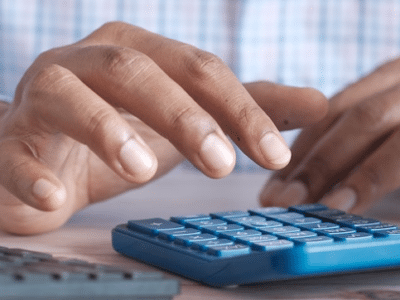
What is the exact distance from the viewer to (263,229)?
410mm

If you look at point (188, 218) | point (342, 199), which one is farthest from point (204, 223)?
point (342, 199)

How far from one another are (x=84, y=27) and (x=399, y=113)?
1.12 meters

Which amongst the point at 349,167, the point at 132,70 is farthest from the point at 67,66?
the point at 349,167

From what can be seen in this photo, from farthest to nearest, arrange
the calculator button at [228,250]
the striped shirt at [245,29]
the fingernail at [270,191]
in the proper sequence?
the striped shirt at [245,29] → the fingernail at [270,191] → the calculator button at [228,250]

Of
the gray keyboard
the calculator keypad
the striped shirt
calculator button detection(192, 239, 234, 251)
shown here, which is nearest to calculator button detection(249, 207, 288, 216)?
the calculator keypad

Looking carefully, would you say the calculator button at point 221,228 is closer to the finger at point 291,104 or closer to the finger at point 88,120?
the finger at point 88,120

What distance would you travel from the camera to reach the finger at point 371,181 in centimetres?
64

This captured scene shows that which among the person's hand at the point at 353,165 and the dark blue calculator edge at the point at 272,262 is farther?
the person's hand at the point at 353,165

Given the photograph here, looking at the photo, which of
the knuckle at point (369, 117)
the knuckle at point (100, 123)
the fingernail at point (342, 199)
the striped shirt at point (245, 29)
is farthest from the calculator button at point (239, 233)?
the striped shirt at point (245, 29)

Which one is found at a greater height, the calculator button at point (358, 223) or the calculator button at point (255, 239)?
A: the calculator button at point (358, 223)

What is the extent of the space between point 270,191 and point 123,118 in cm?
24

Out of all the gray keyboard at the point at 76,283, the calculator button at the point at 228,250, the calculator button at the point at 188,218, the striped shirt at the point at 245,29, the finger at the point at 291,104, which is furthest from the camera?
the striped shirt at the point at 245,29

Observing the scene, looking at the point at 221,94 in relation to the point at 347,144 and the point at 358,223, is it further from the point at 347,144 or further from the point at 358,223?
the point at 347,144

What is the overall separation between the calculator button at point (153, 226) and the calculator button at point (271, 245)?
9 centimetres
